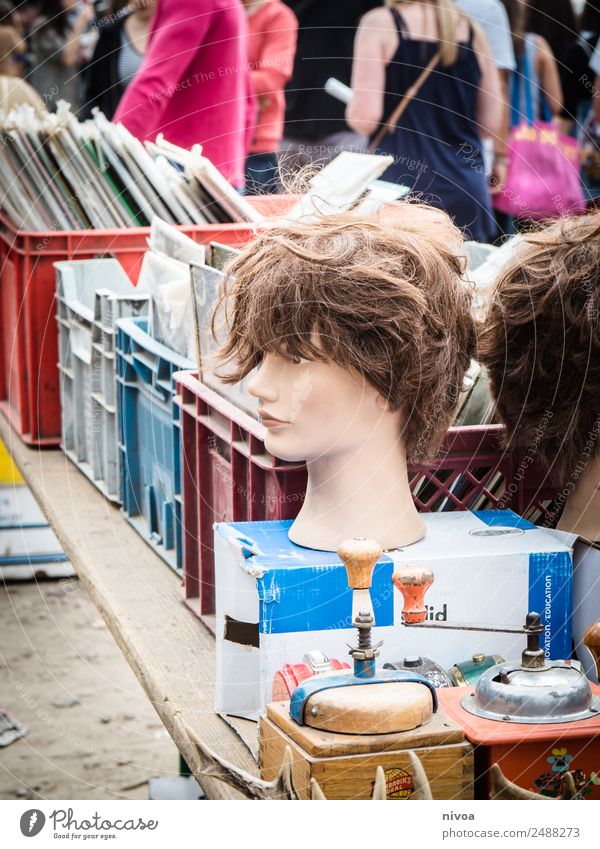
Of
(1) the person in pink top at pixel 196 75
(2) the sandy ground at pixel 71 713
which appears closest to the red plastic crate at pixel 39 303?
(1) the person in pink top at pixel 196 75

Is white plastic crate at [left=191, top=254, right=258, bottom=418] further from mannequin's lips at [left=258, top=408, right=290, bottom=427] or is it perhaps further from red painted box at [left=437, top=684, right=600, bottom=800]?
red painted box at [left=437, top=684, right=600, bottom=800]

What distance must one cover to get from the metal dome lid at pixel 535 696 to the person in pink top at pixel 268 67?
9.84ft

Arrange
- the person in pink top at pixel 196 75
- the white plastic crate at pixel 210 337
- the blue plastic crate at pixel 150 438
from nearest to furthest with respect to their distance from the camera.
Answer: the white plastic crate at pixel 210 337
the blue plastic crate at pixel 150 438
the person in pink top at pixel 196 75

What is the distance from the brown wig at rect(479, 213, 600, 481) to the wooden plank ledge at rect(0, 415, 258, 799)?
1.93ft

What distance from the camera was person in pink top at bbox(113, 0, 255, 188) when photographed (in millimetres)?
2689

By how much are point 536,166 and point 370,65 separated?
772mm

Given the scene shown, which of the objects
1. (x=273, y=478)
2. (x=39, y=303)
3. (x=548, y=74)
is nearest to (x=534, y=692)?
(x=273, y=478)

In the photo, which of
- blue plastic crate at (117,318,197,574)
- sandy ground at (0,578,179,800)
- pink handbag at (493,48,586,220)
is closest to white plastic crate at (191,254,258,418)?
blue plastic crate at (117,318,197,574)

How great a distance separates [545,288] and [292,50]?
3.14 meters

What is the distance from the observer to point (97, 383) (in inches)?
110

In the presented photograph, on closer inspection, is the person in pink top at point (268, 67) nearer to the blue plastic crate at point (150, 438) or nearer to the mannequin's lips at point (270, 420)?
the blue plastic crate at point (150, 438)

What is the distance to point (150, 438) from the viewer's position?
251cm

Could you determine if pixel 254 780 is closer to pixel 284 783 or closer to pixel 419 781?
pixel 284 783

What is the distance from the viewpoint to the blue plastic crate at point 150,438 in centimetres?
230
